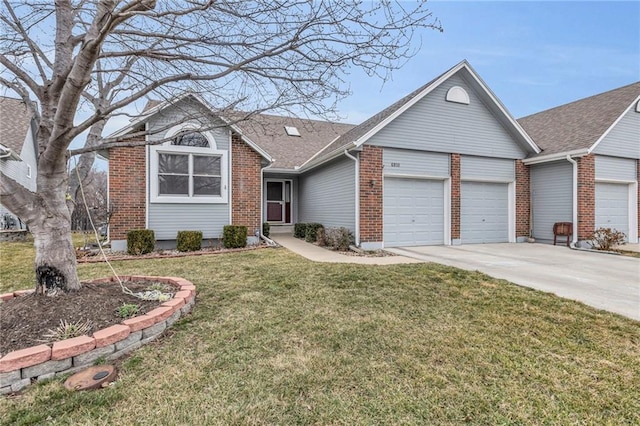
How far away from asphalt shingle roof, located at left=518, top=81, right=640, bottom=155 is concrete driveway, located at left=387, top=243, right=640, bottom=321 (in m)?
3.80

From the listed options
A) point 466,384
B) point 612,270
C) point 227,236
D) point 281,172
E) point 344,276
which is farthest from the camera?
point 281,172

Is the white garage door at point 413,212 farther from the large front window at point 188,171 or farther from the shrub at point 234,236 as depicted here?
the large front window at point 188,171

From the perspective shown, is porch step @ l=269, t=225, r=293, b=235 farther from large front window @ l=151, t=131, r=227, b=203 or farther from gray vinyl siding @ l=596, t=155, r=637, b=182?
gray vinyl siding @ l=596, t=155, r=637, b=182

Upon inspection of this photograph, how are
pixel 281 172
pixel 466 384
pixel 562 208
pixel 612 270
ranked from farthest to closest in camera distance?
1. pixel 281 172
2. pixel 562 208
3. pixel 612 270
4. pixel 466 384

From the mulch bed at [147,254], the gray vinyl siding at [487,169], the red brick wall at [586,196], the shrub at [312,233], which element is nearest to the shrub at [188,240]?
the mulch bed at [147,254]

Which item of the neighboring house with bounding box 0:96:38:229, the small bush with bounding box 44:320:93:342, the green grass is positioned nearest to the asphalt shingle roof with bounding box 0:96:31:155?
the neighboring house with bounding box 0:96:38:229

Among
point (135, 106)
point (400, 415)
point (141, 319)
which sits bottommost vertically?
point (400, 415)

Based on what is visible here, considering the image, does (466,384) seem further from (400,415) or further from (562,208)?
(562,208)

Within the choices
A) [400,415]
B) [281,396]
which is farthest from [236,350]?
[400,415]

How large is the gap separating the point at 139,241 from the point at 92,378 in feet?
23.7

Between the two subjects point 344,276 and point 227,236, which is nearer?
point 344,276

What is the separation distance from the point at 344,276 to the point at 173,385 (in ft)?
12.8

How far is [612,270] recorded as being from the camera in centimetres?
698

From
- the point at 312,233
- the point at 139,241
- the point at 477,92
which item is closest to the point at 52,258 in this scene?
the point at 139,241
